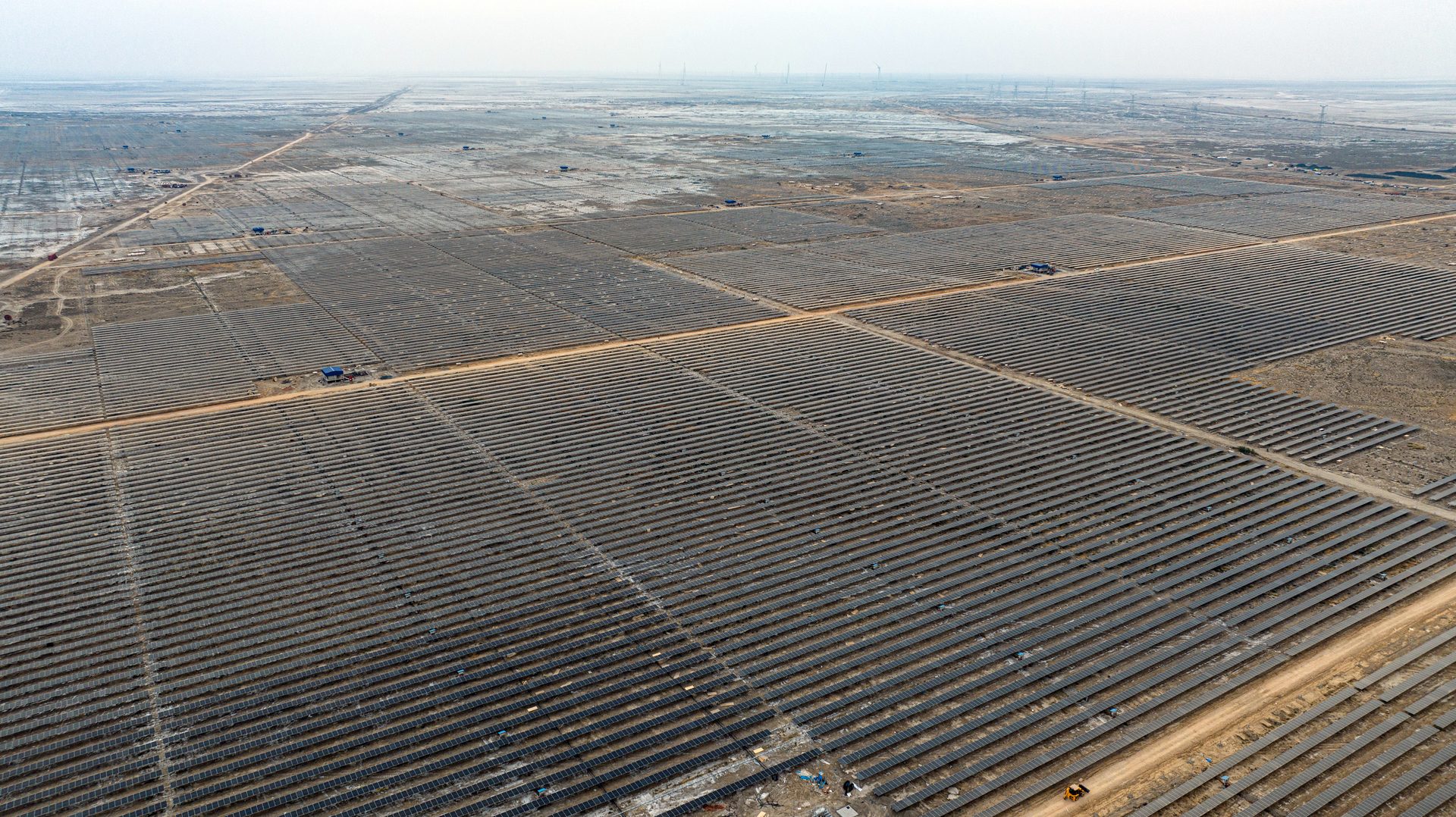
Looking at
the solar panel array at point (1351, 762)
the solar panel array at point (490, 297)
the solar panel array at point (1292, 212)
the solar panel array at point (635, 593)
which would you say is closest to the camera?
the solar panel array at point (1351, 762)

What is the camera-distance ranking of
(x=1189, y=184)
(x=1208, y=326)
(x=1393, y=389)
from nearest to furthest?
(x=1393, y=389) < (x=1208, y=326) < (x=1189, y=184)

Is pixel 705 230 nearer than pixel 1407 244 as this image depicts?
No

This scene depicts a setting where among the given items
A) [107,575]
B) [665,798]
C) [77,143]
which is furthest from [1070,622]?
[77,143]

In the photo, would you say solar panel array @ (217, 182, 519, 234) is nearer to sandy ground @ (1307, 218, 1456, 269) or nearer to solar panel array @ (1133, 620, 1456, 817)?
sandy ground @ (1307, 218, 1456, 269)

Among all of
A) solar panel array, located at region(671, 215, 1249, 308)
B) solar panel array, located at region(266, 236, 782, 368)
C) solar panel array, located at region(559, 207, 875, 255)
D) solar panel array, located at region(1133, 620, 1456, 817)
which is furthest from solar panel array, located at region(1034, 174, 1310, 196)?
solar panel array, located at region(1133, 620, 1456, 817)

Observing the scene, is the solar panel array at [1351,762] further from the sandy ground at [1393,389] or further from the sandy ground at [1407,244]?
the sandy ground at [1407,244]

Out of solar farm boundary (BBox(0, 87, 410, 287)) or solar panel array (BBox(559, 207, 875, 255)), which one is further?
solar panel array (BBox(559, 207, 875, 255))

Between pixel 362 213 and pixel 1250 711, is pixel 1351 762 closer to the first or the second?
pixel 1250 711

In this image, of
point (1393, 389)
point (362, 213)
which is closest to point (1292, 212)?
point (1393, 389)

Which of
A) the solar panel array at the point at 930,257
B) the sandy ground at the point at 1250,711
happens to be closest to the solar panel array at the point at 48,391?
the solar panel array at the point at 930,257

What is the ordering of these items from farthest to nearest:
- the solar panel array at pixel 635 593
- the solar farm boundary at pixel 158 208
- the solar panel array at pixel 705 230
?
the solar panel array at pixel 705 230, the solar farm boundary at pixel 158 208, the solar panel array at pixel 635 593
